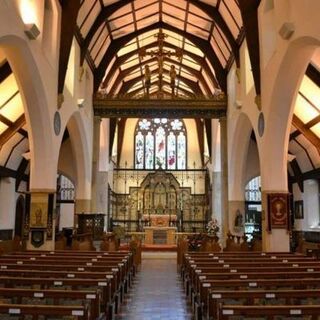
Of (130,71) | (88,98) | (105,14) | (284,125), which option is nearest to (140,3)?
(105,14)

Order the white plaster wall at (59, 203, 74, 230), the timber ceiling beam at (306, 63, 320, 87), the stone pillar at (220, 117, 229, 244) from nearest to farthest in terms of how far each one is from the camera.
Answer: the timber ceiling beam at (306, 63, 320, 87)
the stone pillar at (220, 117, 229, 244)
the white plaster wall at (59, 203, 74, 230)

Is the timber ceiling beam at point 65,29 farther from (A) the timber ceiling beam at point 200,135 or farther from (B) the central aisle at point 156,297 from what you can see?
(A) the timber ceiling beam at point 200,135

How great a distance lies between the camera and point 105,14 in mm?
18234

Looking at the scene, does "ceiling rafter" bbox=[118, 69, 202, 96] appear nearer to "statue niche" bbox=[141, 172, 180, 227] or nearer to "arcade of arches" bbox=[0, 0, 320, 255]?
"arcade of arches" bbox=[0, 0, 320, 255]

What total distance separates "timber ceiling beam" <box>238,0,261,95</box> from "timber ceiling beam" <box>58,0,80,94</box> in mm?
5669

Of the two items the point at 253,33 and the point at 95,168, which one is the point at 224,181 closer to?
the point at 95,168

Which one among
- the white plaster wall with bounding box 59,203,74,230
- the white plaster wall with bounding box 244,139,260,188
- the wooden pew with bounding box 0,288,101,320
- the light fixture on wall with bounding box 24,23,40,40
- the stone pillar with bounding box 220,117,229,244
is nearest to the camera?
the wooden pew with bounding box 0,288,101,320

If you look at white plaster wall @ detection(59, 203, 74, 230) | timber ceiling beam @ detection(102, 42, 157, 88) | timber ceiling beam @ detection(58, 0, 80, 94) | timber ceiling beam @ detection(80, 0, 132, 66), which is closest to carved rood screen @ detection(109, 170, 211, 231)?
white plaster wall @ detection(59, 203, 74, 230)

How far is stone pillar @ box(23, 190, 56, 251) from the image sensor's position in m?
14.0

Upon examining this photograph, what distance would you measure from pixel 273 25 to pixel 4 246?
37.1ft

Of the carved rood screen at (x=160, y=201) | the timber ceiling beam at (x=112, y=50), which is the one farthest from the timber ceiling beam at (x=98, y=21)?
the carved rood screen at (x=160, y=201)

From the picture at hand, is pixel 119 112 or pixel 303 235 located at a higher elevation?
pixel 119 112

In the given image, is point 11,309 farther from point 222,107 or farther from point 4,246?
point 222,107

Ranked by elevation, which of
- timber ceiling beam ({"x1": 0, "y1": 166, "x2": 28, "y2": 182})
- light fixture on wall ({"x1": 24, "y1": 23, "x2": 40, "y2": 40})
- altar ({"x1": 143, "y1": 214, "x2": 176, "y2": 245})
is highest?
light fixture on wall ({"x1": 24, "y1": 23, "x2": 40, "y2": 40})
